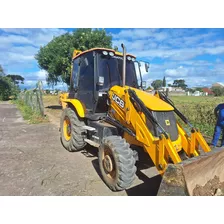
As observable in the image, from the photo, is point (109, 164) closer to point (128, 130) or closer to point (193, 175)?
point (128, 130)

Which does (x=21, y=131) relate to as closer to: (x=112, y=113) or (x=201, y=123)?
(x=112, y=113)

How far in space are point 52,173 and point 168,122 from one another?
2604 mm

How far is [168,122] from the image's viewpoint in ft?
12.3

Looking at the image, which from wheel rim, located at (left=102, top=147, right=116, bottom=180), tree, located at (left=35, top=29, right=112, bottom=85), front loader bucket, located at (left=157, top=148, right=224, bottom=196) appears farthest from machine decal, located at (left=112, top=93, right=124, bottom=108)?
tree, located at (left=35, top=29, right=112, bottom=85)

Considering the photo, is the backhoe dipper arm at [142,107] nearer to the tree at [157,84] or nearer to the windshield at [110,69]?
the windshield at [110,69]

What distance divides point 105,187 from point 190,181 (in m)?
1.52

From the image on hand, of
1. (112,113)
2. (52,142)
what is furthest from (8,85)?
(112,113)

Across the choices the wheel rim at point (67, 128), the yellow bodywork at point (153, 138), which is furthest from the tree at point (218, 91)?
the yellow bodywork at point (153, 138)

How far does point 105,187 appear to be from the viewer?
364 centimetres

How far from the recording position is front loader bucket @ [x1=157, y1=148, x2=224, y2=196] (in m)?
2.55

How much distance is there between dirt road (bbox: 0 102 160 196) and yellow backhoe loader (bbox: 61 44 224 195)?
357mm

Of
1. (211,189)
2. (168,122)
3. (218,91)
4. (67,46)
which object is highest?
(67,46)

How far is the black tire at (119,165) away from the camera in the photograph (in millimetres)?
3264

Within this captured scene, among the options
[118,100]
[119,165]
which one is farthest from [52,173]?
[118,100]
